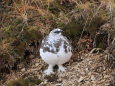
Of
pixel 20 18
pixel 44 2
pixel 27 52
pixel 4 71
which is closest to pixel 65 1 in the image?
pixel 44 2

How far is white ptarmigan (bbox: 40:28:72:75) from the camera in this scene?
2828mm

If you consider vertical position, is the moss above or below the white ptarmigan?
below

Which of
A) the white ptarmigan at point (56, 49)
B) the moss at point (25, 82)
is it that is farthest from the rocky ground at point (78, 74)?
the white ptarmigan at point (56, 49)

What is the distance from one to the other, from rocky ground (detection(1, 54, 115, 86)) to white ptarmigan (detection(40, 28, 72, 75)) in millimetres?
122

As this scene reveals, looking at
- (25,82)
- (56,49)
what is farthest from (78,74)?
(25,82)

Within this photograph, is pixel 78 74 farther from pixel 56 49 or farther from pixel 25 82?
pixel 25 82

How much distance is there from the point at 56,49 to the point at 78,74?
0.86 feet

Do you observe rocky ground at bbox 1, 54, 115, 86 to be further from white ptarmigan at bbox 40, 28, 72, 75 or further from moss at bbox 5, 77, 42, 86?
white ptarmigan at bbox 40, 28, 72, 75

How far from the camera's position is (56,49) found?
2.84 meters

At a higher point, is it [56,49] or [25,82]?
[56,49]

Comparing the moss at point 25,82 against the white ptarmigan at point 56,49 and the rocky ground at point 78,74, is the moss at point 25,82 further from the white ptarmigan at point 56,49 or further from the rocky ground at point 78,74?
the white ptarmigan at point 56,49

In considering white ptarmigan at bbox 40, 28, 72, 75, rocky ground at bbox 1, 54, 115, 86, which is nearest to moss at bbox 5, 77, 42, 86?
rocky ground at bbox 1, 54, 115, 86

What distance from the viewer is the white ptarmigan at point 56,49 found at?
111 inches

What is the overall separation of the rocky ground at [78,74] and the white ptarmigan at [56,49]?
0.40ft
